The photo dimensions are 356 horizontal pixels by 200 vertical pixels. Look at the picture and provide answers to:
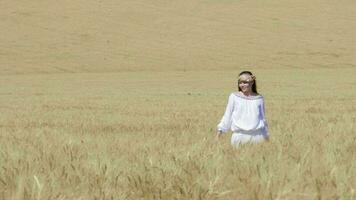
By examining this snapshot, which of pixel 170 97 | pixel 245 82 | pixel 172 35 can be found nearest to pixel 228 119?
pixel 245 82

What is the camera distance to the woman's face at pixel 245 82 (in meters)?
5.88

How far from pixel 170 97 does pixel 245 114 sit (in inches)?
614

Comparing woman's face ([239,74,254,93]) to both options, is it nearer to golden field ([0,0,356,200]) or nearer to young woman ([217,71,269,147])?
young woman ([217,71,269,147])

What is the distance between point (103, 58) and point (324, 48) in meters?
12.9

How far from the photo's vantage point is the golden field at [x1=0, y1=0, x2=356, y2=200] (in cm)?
266

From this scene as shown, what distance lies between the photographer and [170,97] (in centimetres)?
2169

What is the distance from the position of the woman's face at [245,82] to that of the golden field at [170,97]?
1.71 feet

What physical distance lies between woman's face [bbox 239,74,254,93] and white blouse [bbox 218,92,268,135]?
92 mm

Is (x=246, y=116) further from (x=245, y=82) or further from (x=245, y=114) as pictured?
(x=245, y=82)

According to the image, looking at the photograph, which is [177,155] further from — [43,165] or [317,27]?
[317,27]

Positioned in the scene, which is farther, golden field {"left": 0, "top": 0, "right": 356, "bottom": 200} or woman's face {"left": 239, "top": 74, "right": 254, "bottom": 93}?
woman's face {"left": 239, "top": 74, "right": 254, "bottom": 93}

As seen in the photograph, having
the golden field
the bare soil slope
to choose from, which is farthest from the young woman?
the bare soil slope

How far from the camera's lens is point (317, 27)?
163 ft

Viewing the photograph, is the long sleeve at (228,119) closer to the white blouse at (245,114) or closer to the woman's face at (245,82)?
the white blouse at (245,114)
